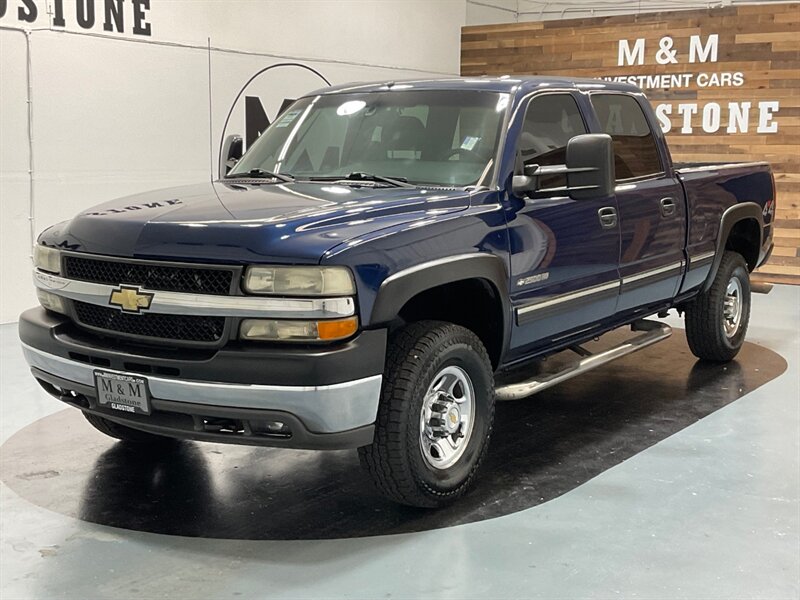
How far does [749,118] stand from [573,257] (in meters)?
6.93

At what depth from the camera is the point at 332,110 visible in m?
4.80

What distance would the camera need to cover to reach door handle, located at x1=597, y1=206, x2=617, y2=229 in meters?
4.70

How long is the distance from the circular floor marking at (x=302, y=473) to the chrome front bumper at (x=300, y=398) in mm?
550

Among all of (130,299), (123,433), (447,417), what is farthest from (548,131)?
(123,433)

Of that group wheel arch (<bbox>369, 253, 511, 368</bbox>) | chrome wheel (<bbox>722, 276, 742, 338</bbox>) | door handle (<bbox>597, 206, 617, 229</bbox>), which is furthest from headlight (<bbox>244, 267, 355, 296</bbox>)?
chrome wheel (<bbox>722, 276, 742, 338</bbox>)

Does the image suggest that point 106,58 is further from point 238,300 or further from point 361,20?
point 238,300

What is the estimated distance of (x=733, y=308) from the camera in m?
6.51

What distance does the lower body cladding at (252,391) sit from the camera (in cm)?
320

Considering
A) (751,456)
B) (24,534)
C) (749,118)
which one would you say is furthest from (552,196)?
(749,118)

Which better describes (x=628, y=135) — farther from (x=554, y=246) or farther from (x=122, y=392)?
(x=122, y=392)

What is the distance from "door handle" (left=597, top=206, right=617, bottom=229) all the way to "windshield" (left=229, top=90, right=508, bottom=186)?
2.49 feet

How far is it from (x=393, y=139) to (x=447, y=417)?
1.39 m

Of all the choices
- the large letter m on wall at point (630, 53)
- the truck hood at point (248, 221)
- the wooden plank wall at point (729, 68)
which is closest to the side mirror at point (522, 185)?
the truck hood at point (248, 221)

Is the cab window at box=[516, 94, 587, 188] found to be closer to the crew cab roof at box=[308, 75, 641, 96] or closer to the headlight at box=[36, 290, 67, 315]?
the crew cab roof at box=[308, 75, 641, 96]
